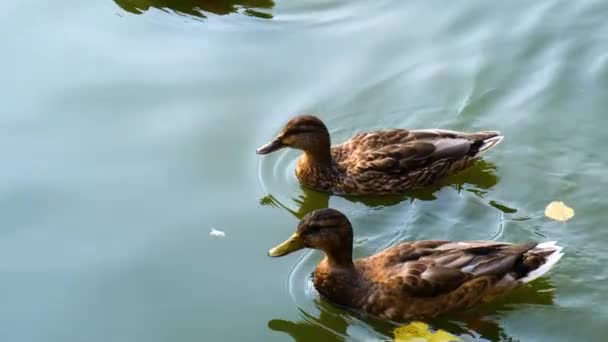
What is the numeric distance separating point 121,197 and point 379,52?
2796 millimetres

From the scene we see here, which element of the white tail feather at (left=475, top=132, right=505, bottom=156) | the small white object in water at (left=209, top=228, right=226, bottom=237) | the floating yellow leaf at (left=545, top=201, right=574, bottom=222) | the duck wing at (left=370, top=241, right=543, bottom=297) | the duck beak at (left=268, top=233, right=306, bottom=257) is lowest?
the small white object in water at (left=209, top=228, right=226, bottom=237)

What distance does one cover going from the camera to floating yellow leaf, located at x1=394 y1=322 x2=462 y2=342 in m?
7.07

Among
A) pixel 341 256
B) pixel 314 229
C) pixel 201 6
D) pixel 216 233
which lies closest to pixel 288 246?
pixel 314 229

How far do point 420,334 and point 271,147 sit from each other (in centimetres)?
210

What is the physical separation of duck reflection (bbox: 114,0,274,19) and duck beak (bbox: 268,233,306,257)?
12.3 feet

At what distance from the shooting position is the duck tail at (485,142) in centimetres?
852

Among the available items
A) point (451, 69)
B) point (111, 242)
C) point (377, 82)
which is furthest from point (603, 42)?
point (111, 242)

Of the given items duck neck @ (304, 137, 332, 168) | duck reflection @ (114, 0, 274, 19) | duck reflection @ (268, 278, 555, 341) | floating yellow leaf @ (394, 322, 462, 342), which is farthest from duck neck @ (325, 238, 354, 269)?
duck reflection @ (114, 0, 274, 19)

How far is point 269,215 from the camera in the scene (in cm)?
824

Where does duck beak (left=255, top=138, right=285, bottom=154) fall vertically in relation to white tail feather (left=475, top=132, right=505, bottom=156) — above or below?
below

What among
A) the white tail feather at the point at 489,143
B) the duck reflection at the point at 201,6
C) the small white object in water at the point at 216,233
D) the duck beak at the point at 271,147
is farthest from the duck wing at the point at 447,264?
the duck reflection at the point at 201,6

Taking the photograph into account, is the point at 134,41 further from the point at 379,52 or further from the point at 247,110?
the point at 379,52

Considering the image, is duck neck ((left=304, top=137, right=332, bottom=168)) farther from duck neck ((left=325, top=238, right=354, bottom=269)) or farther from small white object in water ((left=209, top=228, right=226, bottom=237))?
duck neck ((left=325, top=238, right=354, bottom=269))

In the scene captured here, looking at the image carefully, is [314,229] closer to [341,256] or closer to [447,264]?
[341,256]
